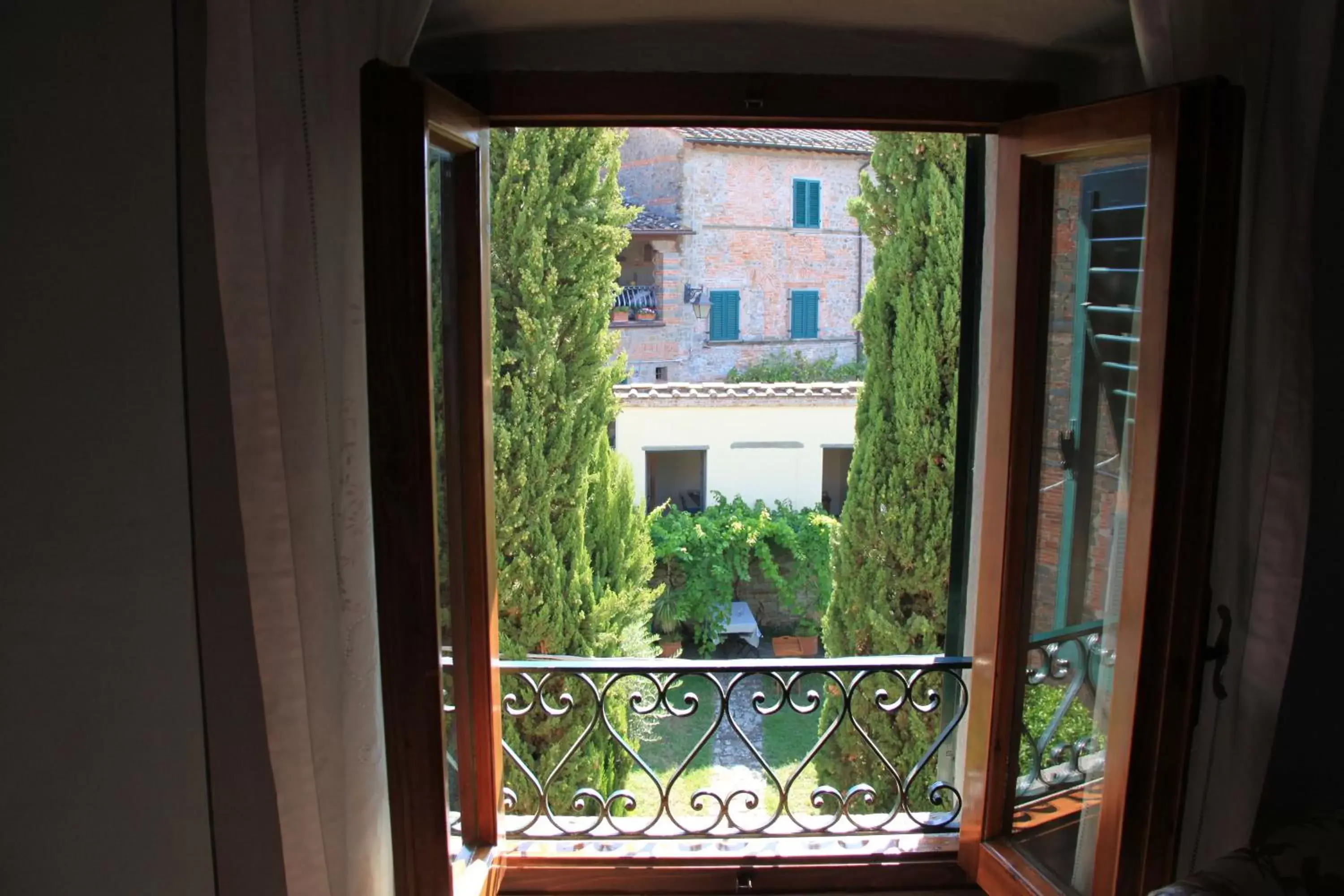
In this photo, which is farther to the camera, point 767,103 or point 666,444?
point 666,444

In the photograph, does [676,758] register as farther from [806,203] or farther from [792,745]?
[806,203]

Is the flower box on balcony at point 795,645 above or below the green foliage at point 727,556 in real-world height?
below

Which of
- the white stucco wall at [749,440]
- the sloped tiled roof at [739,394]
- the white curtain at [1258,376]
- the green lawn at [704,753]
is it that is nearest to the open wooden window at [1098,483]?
the white curtain at [1258,376]

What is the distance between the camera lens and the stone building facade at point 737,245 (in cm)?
1355

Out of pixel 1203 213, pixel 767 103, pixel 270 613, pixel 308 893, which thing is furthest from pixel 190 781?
pixel 1203 213

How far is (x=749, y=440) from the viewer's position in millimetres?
10547

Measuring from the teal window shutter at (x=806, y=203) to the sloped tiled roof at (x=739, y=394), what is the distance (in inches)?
169

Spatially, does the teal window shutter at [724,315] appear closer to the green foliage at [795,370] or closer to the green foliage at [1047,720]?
the green foliage at [795,370]

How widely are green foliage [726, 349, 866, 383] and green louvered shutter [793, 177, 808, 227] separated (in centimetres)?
182

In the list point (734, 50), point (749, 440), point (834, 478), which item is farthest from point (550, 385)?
point (834, 478)

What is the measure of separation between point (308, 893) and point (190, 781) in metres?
0.35

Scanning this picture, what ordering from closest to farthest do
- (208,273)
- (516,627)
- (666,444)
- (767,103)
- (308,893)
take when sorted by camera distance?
1. (308,893)
2. (208,273)
3. (767,103)
4. (516,627)
5. (666,444)

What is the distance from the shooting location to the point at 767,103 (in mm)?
1980

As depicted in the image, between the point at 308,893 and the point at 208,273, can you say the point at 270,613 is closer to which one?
the point at 308,893
